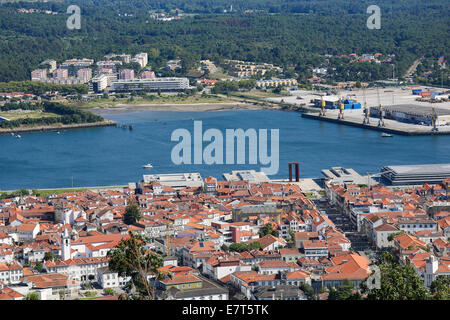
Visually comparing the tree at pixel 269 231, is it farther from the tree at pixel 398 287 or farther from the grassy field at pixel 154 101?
the grassy field at pixel 154 101

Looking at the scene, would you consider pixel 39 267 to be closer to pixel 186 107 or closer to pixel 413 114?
pixel 413 114

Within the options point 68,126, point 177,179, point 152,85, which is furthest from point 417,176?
point 152,85

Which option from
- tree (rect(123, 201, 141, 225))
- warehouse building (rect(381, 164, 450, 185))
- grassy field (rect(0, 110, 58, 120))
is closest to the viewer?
tree (rect(123, 201, 141, 225))

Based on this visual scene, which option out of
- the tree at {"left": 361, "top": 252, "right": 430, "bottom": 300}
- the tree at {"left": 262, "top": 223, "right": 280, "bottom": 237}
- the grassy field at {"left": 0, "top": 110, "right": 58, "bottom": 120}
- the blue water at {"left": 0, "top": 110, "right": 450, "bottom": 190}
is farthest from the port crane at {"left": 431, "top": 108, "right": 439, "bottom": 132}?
the tree at {"left": 361, "top": 252, "right": 430, "bottom": 300}

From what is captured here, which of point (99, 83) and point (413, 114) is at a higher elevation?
point (99, 83)

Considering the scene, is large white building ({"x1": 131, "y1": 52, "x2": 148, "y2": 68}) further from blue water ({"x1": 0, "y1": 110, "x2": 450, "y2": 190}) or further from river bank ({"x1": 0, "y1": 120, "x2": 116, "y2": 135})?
river bank ({"x1": 0, "y1": 120, "x2": 116, "y2": 135})

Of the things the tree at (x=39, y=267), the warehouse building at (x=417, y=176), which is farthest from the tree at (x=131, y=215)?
the warehouse building at (x=417, y=176)
